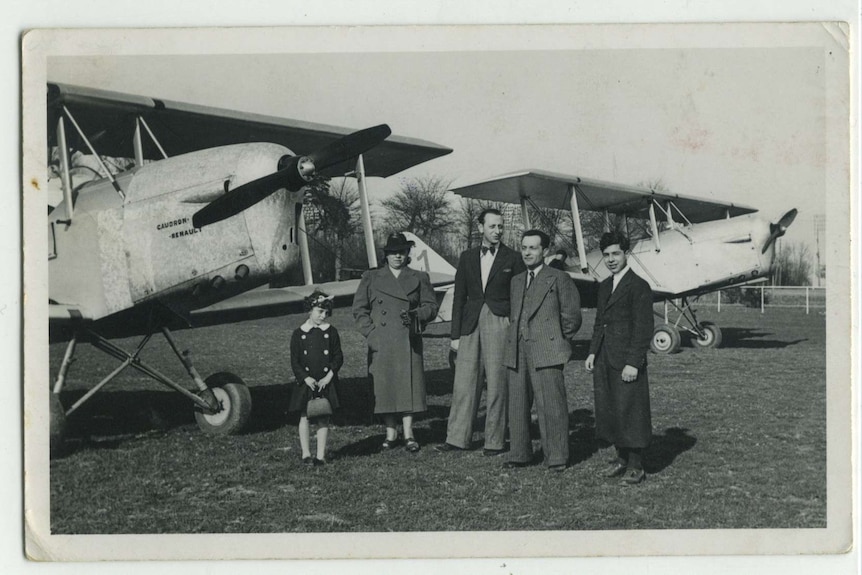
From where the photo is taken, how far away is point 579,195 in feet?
24.0

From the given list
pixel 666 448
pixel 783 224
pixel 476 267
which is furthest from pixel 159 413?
pixel 783 224

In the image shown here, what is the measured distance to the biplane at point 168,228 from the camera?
13.7 ft

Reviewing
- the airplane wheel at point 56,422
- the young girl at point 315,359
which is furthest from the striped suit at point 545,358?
the airplane wheel at point 56,422

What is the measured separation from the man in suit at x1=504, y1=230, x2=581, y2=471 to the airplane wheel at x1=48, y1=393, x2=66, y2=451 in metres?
3.05

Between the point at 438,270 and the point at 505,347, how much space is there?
5717 mm

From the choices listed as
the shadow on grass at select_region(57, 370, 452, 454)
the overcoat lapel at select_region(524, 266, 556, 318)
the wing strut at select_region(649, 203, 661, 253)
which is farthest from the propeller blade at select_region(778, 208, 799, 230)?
the shadow on grass at select_region(57, 370, 452, 454)

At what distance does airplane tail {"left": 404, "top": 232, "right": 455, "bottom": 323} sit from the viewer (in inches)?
357

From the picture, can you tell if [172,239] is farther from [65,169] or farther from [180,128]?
[180,128]

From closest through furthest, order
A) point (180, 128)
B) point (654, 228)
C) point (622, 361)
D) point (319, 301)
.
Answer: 1. point (622, 361)
2. point (319, 301)
3. point (180, 128)
4. point (654, 228)

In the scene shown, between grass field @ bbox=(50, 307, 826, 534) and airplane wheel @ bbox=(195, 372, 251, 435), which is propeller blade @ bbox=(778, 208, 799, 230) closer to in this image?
grass field @ bbox=(50, 307, 826, 534)

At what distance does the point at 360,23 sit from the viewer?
14.8 ft

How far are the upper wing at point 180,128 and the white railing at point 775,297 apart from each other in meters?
3.24

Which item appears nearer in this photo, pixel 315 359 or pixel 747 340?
pixel 315 359

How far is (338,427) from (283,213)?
6.28 feet
